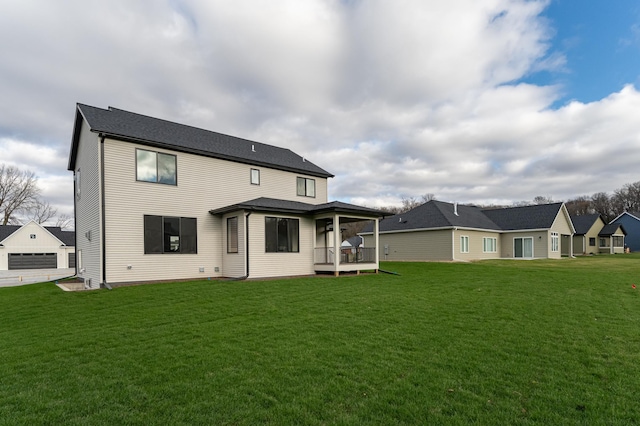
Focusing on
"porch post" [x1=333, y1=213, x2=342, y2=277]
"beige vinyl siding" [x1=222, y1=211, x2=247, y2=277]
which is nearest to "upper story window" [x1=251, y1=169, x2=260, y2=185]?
"beige vinyl siding" [x1=222, y1=211, x2=247, y2=277]

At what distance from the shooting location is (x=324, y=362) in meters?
4.42

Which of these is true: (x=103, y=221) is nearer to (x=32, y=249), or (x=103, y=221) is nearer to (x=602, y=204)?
(x=32, y=249)

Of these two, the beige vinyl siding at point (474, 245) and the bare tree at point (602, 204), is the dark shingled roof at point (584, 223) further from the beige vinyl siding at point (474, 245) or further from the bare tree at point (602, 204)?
the bare tree at point (602, 204)

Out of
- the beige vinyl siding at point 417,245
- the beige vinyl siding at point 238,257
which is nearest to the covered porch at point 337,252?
the beige vinyl siding at point 238,257

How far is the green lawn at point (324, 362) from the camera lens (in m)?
3.17

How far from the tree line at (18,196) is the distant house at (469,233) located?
38.7 meters

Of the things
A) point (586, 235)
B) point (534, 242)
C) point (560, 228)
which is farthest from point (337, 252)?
point (586, 235)

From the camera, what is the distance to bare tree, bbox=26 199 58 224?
43.2 metres

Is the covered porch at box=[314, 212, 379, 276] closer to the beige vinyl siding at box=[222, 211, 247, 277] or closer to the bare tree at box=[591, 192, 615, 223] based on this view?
the beige vinyl siding at box=[222, 211, 247, 277]

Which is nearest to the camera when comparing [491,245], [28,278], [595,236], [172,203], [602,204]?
[172,203]

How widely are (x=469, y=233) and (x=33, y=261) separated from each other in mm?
42024

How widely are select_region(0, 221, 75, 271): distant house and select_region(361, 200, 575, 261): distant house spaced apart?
31804 mm

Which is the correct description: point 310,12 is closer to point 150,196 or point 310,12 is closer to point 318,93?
point 318,93

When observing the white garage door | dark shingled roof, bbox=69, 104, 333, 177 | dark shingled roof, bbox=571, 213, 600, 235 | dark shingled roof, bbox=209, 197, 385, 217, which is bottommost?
the white garage door
